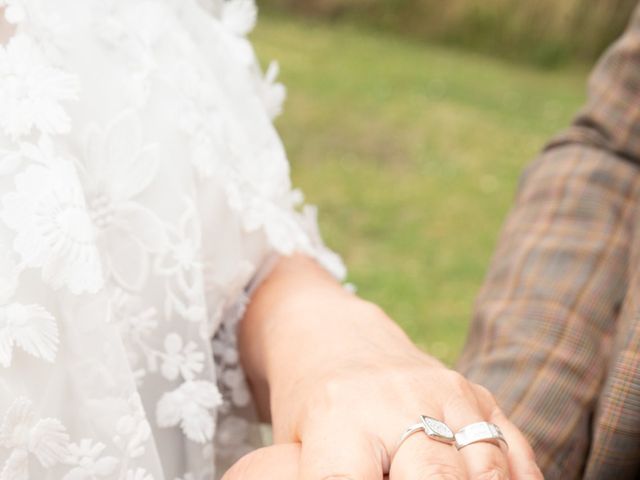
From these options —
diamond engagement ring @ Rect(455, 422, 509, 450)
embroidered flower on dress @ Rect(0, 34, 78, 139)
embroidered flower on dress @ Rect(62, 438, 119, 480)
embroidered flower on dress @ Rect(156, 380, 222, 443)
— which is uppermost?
embroidered flower on dress @ Rect(0, 34, 78, 139)

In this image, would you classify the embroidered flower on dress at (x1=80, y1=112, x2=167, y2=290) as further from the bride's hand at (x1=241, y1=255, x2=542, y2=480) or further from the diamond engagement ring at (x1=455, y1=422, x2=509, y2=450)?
the diamond engagement ring at (x1=455, y1=422, x2=509, y2=450)

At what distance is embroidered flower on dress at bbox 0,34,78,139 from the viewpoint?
0.73 m

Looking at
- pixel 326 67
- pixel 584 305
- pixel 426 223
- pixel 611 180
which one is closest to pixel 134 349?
pixel 584 305

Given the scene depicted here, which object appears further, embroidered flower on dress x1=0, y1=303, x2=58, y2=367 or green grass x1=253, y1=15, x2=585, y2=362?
green grass x1=253, y1=15, x2=585, y2=362

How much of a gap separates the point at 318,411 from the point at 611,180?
2.11 feet

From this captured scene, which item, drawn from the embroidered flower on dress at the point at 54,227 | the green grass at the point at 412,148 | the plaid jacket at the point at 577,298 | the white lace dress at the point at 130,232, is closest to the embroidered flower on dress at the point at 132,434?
the white lace dress at the point at 130,232

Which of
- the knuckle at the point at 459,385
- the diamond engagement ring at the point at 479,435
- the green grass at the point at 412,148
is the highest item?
the diamond engagement ring at the point at 479,435

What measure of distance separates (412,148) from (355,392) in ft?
14.4

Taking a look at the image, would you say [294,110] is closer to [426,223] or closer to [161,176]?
[426,223]

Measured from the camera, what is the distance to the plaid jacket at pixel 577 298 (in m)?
0.96

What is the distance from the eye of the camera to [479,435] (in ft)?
2.24

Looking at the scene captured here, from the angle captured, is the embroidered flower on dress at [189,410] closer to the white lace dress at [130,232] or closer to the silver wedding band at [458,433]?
the white lace dress at [130,232]

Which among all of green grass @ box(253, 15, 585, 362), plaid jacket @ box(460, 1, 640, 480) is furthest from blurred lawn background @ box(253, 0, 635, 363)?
plaid jacket @ box(460, 1, 640, 480)

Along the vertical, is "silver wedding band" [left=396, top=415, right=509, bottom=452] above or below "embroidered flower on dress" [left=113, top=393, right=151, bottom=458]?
above
